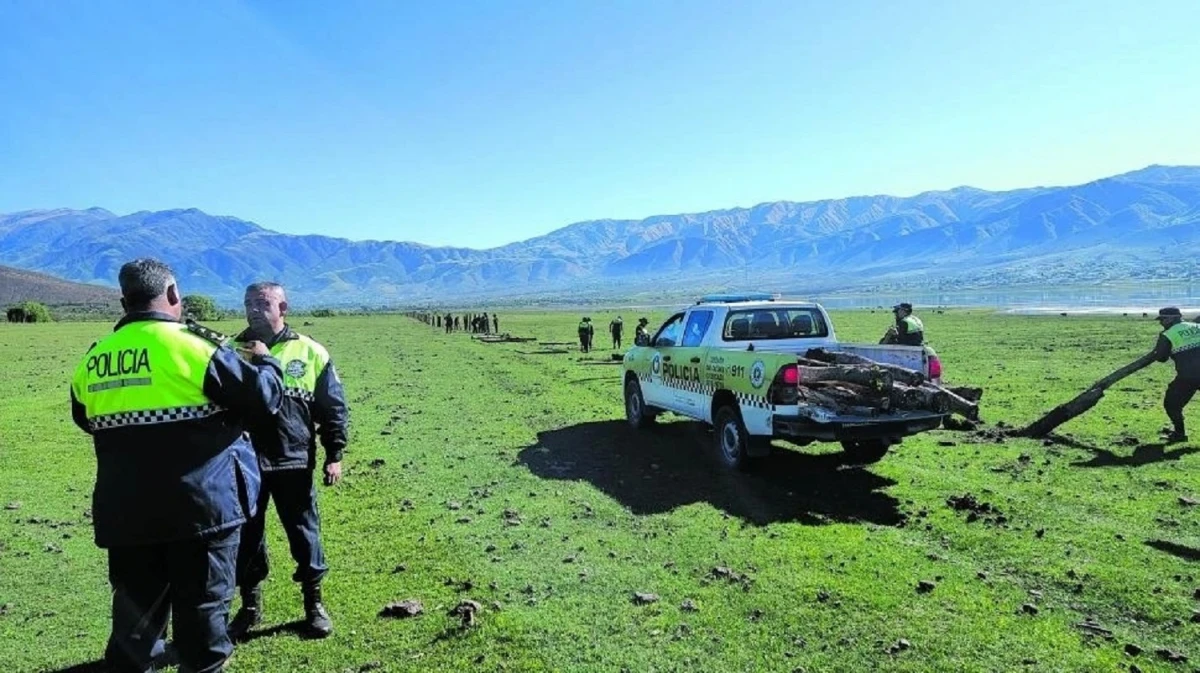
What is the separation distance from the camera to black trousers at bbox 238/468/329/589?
529cm

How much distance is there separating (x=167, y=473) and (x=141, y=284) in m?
0.90

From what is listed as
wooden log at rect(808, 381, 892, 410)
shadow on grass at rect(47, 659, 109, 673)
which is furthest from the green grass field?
wooden log at rect(808, 381, 892, 410)

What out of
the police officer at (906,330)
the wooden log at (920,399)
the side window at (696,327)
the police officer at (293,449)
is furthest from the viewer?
the police officer at (906,330)

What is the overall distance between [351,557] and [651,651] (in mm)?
3338

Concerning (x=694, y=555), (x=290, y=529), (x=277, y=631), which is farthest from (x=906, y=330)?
(x=277, y=631)

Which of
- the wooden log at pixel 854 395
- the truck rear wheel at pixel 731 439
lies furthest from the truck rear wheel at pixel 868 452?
the truck rear wheel at pixel 731 439

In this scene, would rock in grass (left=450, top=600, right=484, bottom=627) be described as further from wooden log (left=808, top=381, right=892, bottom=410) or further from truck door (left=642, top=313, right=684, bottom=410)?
truck door (left=642, top=313, right=684, bottom=410)

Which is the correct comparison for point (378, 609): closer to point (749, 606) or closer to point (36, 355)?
point (749, 606)

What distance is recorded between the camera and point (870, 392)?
30.3 ft

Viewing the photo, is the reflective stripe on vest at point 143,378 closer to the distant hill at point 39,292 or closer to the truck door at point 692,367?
the truck door at point 692,367

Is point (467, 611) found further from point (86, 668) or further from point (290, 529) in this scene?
point (86, 668)

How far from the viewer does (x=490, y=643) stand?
5254 mm

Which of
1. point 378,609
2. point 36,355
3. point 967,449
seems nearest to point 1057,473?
point 967,449

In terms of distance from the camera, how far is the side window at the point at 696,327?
11.6m
